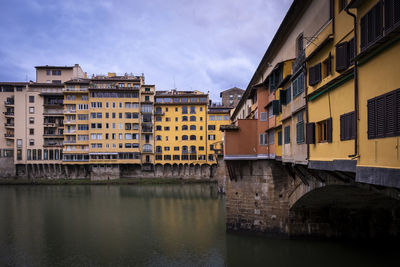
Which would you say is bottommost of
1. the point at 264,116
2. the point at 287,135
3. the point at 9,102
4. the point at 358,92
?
the point at 287,135

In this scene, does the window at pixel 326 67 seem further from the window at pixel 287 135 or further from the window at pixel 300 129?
the window at pixel 287 135

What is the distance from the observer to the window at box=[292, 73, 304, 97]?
44.8 feet

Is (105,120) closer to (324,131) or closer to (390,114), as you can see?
(324,131)

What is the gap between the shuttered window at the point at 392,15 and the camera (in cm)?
656

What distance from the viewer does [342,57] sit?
9.61 metres

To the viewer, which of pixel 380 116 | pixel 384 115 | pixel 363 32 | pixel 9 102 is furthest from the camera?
pixel 9 102

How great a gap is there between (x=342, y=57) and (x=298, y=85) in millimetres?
4653

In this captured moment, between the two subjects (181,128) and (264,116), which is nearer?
(264,116)

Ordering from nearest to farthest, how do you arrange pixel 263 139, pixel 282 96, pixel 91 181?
pixel 282 96, pixel 263 139, pixel 91 181

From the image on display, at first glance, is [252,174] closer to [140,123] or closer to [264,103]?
[264,103]

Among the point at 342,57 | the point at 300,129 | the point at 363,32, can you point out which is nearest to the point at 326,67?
the point at 342,57

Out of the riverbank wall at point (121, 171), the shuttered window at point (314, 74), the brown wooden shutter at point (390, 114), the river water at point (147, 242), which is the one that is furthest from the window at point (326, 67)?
the riverbank wall at point (121, 171)

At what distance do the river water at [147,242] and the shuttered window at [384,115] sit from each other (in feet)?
43.8

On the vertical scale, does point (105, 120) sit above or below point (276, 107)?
above
